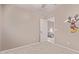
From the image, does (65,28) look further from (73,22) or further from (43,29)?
(43,29)

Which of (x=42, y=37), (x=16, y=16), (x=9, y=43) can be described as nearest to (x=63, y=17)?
(x=42, y=37)

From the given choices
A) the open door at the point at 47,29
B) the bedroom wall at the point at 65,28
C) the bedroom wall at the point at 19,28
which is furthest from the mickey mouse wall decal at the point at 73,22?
the bedroom wall at the point at 19,28

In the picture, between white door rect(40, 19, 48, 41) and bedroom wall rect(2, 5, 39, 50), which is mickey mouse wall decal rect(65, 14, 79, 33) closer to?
white door rect(40, 19, 48, 41)

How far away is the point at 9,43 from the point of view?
1.61 metres

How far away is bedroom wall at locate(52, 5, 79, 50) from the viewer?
159cm

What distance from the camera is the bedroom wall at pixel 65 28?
159 cm

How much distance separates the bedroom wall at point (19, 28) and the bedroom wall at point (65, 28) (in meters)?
0.23

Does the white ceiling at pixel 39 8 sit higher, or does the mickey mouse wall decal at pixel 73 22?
the white ceiling at pixel 39 8

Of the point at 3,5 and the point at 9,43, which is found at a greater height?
the point at 3,5

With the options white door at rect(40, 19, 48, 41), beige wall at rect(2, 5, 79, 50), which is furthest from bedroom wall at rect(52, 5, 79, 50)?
white door at rect(40, 19, 48, 41)

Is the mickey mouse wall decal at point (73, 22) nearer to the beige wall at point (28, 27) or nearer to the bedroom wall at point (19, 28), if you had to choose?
the beige wall at point (28, 27)

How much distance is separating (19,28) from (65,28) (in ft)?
1.63

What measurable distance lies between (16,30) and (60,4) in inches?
21.6
